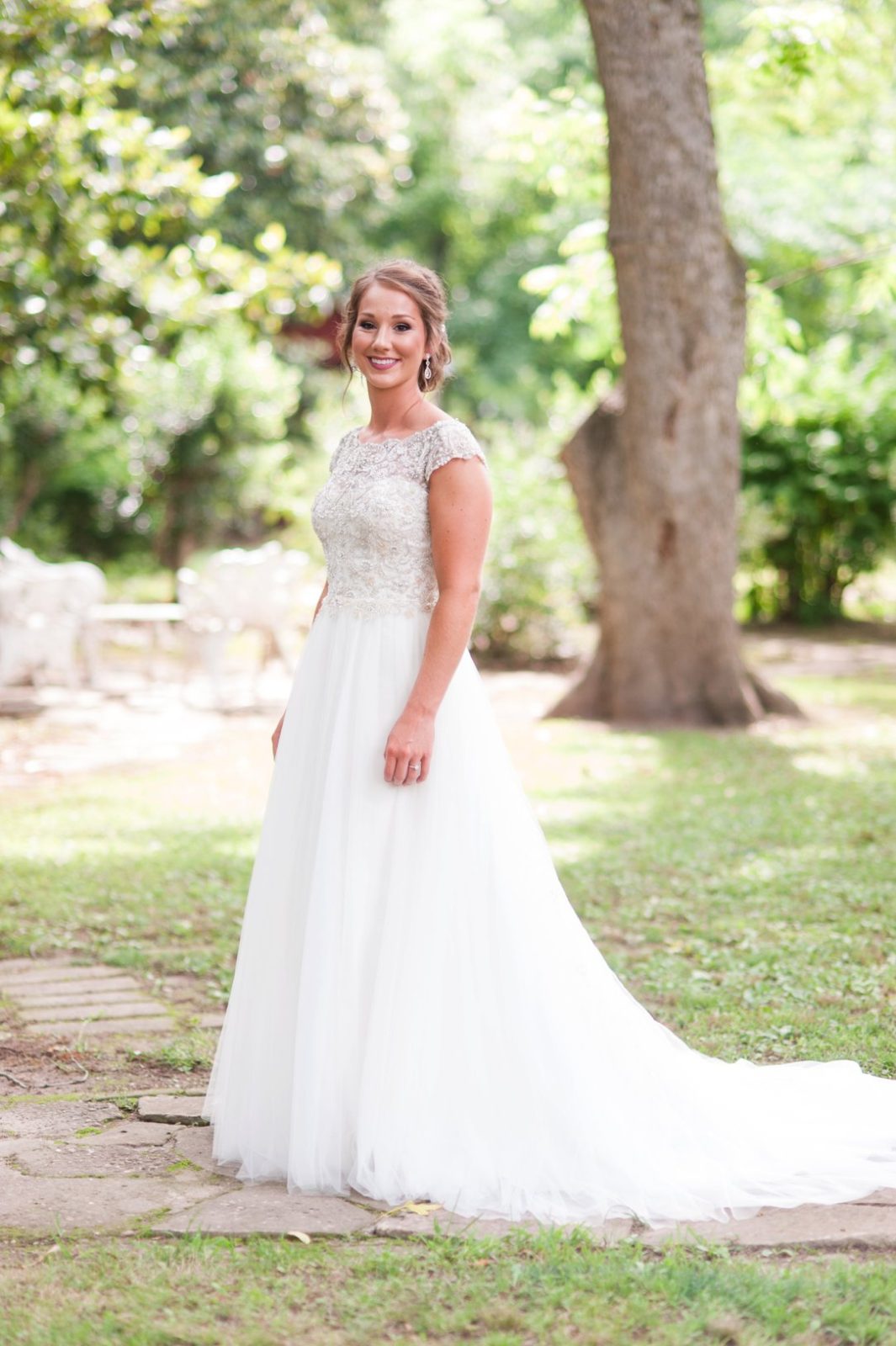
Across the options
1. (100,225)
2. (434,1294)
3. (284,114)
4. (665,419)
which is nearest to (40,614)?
(100,225)

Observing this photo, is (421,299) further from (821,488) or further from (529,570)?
(821,488)

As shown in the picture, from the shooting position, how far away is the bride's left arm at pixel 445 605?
3.55 metres

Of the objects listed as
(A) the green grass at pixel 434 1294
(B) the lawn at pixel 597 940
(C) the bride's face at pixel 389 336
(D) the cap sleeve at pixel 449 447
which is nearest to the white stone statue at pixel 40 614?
(B) the lawn at pixel 597 940

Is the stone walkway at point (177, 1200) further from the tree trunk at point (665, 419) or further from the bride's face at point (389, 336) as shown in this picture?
the tree trunk at point (665, 419)

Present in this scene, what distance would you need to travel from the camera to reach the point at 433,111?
29.8 m

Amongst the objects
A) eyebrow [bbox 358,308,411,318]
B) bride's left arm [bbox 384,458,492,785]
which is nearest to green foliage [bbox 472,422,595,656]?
eyebrow [bbox 358,308,411,318]

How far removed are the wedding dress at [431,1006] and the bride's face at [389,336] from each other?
6.6 inches

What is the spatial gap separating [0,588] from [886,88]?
409 inches

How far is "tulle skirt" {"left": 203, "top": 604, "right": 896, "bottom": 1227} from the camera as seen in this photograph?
344 centimetres

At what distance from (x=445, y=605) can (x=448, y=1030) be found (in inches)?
38.3

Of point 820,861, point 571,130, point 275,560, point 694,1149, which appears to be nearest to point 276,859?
point 694,1149

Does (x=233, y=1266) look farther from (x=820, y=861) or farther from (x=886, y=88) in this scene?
(x=886, y=88)

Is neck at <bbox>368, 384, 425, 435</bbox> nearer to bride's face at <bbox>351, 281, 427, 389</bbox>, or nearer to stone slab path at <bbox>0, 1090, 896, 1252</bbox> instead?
bride's face at <bbox>351, 281, 427, 389</bbox>

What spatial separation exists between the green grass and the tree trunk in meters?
7.98
